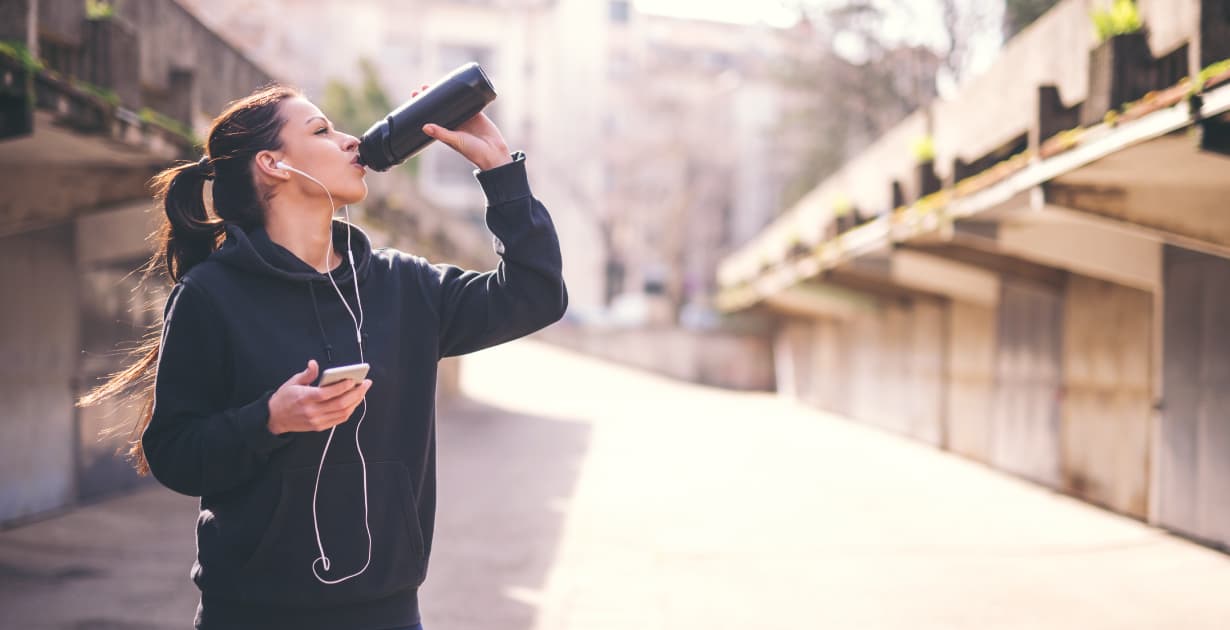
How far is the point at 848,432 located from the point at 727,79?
29.2 m

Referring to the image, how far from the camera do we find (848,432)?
17.8 metres

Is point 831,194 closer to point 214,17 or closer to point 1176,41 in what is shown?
point 1176,41

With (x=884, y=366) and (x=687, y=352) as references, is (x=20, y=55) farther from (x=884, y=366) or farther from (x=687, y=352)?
(x=687, y=352)

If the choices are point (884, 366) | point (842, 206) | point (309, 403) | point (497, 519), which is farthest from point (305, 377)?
point (884, 366)

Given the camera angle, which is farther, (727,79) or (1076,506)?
(727,79)

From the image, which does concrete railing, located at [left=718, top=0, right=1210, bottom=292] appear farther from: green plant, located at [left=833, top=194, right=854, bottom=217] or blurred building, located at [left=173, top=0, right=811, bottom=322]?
blurred building, located at [left=173, top=0, right=811, bottom=322]

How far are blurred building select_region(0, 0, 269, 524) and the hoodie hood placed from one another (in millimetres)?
4139

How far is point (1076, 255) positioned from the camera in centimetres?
925

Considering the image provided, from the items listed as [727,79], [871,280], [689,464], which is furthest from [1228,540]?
[727,79]

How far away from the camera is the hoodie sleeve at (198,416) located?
72.1 inches

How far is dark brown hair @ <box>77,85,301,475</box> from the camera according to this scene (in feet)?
7.13

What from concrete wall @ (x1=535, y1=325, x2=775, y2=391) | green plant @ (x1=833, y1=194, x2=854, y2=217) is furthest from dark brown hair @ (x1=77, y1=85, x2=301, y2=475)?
concrete wall @ (x1=535, y1=325, x2=775, y2=391)

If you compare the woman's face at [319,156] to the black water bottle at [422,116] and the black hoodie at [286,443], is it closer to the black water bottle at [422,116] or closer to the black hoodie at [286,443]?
the black water bottle at [422,116]

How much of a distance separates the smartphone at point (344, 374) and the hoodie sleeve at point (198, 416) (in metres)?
0.15
